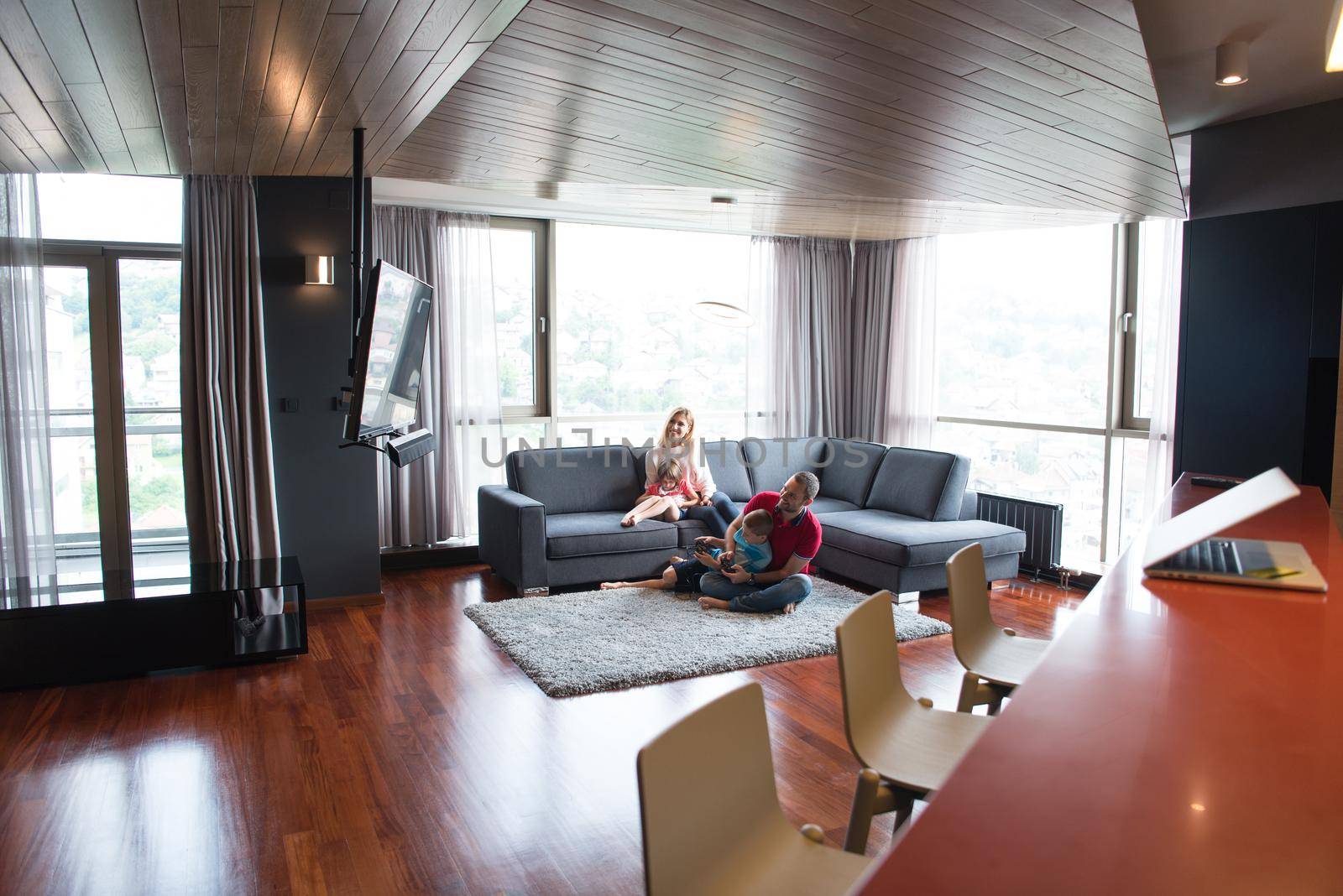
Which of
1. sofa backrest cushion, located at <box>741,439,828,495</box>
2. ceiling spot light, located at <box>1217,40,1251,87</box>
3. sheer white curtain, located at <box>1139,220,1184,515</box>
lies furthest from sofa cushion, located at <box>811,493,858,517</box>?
ceiling spot light, located at <box>1217,40,1251,87</box>

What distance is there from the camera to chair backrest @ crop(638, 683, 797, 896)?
48.8 inches

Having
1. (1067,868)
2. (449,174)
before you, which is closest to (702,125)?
(449,174)

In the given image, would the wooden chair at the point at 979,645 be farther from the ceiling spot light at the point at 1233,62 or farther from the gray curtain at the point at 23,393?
the gray curtain at the point at 23,393

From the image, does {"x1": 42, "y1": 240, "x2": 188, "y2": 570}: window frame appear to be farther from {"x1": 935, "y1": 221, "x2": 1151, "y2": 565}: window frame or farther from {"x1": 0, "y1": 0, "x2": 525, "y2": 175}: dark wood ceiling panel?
{"x1": 935, "y1": 221, "x2": 1151, "y2": 565}: window frame

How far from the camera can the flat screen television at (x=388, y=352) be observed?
4109 mm

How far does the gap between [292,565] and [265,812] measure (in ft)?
6.61

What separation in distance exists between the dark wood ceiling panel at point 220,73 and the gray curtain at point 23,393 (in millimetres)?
580

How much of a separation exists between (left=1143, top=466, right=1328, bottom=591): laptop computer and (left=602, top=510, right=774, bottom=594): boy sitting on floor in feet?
9.23

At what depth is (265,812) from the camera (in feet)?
9.29

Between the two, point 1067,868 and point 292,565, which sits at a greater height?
point 1067,868

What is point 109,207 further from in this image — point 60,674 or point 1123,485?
point 1123,485

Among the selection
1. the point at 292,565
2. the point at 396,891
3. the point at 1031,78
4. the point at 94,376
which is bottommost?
the point at 396,891

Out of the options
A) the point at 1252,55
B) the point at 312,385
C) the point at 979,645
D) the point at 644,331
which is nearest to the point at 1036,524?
the point at 644,331

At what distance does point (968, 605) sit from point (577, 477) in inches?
161
